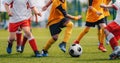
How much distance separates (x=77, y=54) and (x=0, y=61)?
2.00 m

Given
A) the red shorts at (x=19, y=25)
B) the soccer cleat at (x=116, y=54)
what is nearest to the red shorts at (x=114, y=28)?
the soccer cleat at (x=116, y=54)

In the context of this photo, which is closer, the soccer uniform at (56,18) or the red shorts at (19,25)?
the red shorts at (19,25)

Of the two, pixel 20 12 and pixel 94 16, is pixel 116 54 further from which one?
pixel 20 12

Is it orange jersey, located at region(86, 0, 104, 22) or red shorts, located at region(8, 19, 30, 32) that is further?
orange jersey, located at region(86, 0, 104, 22)

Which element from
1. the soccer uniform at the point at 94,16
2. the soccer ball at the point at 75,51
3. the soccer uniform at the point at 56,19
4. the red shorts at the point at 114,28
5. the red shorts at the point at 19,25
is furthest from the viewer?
the soccer uniform at the point at 94,16

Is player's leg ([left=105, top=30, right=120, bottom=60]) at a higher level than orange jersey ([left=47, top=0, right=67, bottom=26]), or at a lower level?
lower

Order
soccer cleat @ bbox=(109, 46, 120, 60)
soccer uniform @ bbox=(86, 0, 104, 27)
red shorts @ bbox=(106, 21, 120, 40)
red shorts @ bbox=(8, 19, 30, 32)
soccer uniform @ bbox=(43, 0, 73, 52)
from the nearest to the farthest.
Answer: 1. soccer cleat @ bbox=(109, 46, 120, 60)
2. red shorts @ bbox=(106, 21, 120, 40)
3. red shorts @ bbox=(8, 19, 30, 32)
4. soccer uniform @ bbox=(43, 0, 73, 52)
5. soccer uniform @ bbox=(86, 0, 104, 27)

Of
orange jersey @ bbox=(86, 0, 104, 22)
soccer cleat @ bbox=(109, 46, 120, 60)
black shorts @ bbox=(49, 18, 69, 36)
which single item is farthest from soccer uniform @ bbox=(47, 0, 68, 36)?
soccer cleat @ bbox=(109, 46, 120, 60)

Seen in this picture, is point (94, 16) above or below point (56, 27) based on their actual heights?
above

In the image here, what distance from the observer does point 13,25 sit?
36.5 ft

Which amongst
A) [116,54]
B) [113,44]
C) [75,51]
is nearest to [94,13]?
[75,51]

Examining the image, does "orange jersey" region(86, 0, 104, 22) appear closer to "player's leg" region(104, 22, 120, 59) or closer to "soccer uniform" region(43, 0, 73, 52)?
"soccer uniform" region(43, 0, 73, 52)

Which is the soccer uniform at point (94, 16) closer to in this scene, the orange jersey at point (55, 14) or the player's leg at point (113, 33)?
the orange jersey at point (55, 14)

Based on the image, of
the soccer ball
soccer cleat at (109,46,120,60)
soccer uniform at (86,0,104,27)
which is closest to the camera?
soccer cleat at (109,46,120,60)
